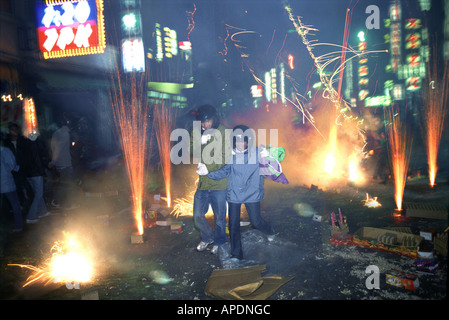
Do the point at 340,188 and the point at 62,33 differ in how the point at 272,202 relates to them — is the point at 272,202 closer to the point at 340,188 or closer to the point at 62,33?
the point at 340,188

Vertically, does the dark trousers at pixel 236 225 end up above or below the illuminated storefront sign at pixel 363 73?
below

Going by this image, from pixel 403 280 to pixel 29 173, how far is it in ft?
25.2

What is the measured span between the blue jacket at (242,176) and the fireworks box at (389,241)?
2106mm

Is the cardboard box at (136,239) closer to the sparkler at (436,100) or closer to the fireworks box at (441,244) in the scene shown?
the fireworks box at (441,244)

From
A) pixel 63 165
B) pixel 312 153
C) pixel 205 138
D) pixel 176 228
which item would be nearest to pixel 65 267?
pixel 176 228

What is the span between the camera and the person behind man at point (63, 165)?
298 inches

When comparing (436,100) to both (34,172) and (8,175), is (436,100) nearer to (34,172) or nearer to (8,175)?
(34,172)

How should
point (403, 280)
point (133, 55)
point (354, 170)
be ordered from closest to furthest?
point (403, 280) < point (354, 170) < point (133, 55)

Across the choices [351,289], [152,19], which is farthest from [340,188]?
[152,19]

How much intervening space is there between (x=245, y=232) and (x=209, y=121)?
96.2 inches

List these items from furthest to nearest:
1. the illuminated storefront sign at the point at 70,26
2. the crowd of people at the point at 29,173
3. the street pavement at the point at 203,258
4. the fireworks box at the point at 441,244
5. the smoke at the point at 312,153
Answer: the smoke at the point at 312,153, the illuminated storefront sign at the point at 70,26, the crowd of people at the point at 29,173, the fireworks box at the point at 441,244, the street pavement at the point at 203,258

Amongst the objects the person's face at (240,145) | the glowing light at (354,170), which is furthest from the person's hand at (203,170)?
the glowing light at (354,170)

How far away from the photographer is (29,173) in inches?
251
